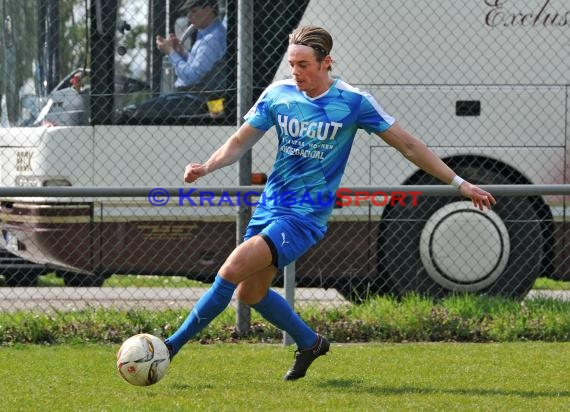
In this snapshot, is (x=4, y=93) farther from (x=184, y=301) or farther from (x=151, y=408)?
(x=151, y=408)

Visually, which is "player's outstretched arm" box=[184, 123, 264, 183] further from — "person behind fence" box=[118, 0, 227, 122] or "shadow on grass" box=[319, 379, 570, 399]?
"person behind fence" box=[118, 0, 227, 122]

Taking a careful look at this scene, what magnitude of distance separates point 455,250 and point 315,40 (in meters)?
3.90

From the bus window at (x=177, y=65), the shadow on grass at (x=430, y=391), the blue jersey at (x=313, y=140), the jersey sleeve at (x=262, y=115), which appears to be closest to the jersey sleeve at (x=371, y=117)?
the blue jersey at (x=313, y=140)

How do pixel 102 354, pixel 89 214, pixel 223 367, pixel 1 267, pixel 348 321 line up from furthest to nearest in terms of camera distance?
pixel 1 267 → pixel 89 214 → pixel 348 321 → pixel 102 354 → pixel 223 367

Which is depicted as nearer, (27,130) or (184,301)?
(27,130)

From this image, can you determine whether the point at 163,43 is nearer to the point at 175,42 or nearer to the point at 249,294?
the point at 175,42

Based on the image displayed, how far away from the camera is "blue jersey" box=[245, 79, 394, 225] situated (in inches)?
240

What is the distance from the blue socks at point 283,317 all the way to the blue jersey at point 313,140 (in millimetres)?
450

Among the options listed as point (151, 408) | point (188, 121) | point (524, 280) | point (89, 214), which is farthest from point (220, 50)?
point (151, 408)

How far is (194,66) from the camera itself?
9.38m

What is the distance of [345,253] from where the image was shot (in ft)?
31.3

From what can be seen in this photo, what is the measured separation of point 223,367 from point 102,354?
94cm

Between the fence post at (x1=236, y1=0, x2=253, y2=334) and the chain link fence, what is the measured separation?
110 centimetres

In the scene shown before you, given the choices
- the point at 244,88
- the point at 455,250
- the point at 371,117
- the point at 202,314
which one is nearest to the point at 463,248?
the point at 455,250
